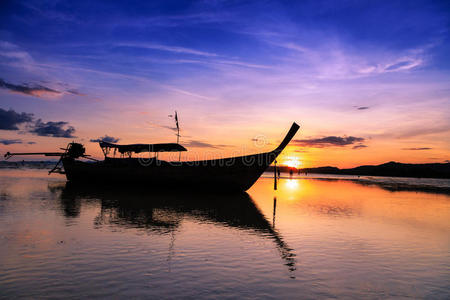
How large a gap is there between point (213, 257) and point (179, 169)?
1919 cm

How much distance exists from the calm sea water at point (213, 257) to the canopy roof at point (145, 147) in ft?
46.8

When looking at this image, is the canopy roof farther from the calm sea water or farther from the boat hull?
the calm sea water

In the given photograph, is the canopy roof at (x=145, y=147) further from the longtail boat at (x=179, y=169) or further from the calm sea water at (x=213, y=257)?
the calm sea water at (x=213, y=257)

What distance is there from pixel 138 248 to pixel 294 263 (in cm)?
440

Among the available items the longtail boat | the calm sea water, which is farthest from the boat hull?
→ the calm sea water

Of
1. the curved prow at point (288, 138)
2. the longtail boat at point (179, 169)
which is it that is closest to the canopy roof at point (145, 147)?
the longtail boat at point (179, 169)

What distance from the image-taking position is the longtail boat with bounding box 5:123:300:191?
2520cm

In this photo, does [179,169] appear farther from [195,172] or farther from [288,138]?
[288,138]

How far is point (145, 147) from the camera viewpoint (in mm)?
29656

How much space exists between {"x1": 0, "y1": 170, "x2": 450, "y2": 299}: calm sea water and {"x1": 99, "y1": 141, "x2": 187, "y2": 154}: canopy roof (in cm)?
1426

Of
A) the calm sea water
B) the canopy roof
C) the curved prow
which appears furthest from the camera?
the canopy roof

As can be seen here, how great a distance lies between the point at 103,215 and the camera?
13898mm

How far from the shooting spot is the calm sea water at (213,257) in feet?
19.0

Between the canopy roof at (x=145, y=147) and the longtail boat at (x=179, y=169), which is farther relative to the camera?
the canopy roof at (x=145, y=147)
